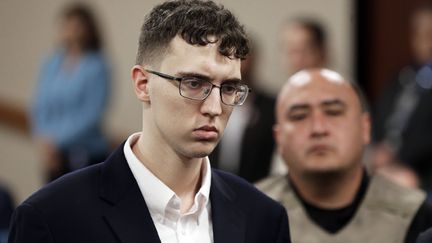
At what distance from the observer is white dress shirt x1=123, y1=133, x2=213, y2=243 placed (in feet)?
8.69

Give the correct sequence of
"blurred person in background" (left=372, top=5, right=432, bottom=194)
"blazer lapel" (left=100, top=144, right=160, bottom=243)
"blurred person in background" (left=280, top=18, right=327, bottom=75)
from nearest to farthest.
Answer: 1. "blazer lapel" (left=100, top=144, right=160, bottom=243)
2. "blurred person in background" (left=372, top=5, right=432, bottom=194)
3. "blurred person in background" (left=280, top=18, right=327, bottom=75)

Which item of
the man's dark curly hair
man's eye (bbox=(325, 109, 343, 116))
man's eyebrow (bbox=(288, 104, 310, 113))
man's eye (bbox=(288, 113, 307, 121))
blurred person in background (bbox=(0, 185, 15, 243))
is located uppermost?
the man's dark curly hair

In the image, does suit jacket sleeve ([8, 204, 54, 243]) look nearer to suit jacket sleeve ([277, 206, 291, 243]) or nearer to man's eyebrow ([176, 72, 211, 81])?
man's eyebrow ([176, 72, 211, 81])

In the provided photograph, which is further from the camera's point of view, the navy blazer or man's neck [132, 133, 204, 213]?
man's neck [132, 133, 204, 213]

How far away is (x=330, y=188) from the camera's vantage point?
3.55 meters

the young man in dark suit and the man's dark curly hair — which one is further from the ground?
the man's dark curly hair

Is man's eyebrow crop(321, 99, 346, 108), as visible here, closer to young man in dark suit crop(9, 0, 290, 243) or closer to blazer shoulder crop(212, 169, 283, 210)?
blazer shoulder crop(212, 169, 283, 210)

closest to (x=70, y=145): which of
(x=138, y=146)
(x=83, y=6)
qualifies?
(x=83, y=6)

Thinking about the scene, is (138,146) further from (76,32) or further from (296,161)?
(76,32)

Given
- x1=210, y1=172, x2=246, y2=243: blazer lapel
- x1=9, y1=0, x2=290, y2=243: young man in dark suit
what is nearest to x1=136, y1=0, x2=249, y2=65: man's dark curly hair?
x1=9, y1=0, x2=290, y2=243: young man in dark suit

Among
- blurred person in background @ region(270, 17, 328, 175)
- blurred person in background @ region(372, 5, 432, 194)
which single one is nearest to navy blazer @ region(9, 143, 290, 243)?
blurred person in background @ region(372, 5, 432, 194)

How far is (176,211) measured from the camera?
105 inches

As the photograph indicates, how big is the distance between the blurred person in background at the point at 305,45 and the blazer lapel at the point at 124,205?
10.1ft

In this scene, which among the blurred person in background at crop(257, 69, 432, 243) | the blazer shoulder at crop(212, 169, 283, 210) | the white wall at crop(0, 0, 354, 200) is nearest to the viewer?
the blazer shoulder at crop(212, 169, 283, 210)
